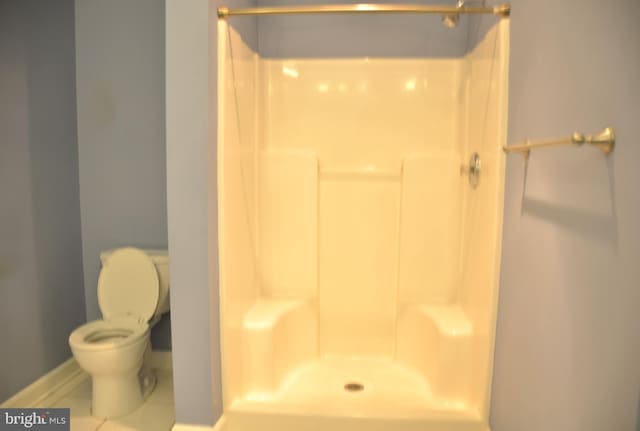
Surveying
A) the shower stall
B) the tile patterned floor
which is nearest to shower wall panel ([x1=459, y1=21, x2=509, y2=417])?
the shower stall

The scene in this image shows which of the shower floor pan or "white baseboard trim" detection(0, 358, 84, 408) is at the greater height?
the shower floor pan

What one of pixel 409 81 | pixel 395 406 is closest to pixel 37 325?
pixel 395 406

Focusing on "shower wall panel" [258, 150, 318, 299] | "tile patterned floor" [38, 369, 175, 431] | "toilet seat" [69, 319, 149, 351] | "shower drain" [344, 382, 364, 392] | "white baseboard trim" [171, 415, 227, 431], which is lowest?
"tile patterned floor" [38, 369, 175, 431]

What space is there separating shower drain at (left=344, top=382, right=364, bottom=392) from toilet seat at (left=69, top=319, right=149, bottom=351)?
42.1 inches

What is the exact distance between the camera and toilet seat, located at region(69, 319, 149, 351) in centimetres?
212

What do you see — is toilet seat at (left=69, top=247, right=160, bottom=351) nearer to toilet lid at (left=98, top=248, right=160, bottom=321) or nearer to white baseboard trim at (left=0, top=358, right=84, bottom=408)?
toilet lid at (left=98, top=248, right=160, bottom=321)

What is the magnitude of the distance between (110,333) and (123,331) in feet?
A: 0.22

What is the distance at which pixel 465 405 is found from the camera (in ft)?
6.26

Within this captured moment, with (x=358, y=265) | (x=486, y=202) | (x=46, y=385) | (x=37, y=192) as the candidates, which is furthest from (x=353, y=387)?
(x=37, y=192)

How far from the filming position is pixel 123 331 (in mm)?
2352

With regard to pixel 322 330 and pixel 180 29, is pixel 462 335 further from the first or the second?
pixel 180 29

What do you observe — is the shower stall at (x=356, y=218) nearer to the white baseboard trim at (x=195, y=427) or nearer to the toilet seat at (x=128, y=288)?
the white baseboard trim at (x=195, y=427)

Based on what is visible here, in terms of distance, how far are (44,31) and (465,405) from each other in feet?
9.35

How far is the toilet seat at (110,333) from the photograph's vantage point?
6.95 ft
